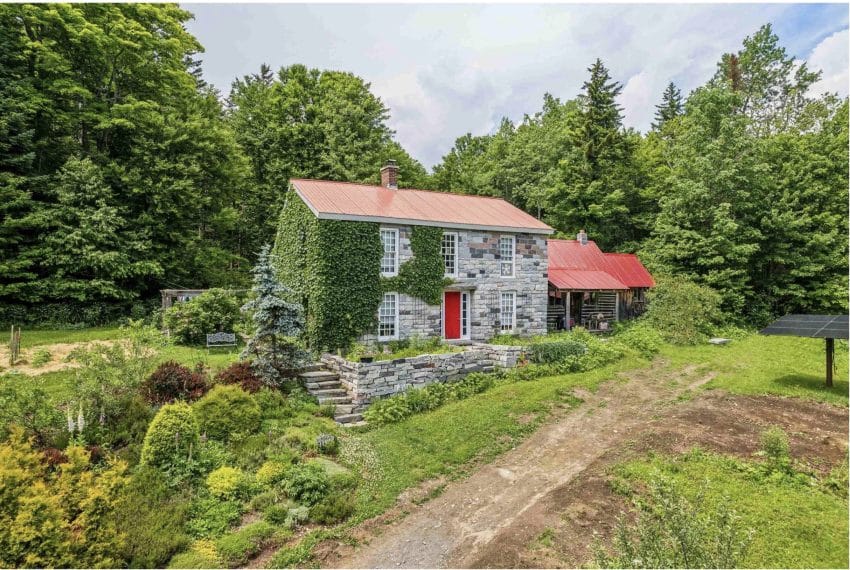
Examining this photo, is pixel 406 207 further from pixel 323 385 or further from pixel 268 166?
pixel 268 166

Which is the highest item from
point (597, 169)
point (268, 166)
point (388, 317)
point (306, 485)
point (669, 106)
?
point (669, 106)

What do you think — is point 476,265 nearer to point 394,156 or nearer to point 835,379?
point 835,379

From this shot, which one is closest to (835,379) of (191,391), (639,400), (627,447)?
(639,400)

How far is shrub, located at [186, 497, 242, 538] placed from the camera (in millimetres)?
6910

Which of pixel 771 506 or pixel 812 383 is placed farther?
pixel 812 383

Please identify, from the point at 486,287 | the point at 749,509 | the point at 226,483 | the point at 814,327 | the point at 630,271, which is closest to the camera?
the point at 749,509

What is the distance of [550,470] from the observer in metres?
8.98

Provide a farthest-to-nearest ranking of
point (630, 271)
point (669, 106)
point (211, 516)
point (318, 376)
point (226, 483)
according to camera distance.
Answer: point (669, 106)
point (630, 271)
point (318, 376)
point (226, 483)
point (211, 516)

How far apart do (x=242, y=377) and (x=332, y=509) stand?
5993 mm

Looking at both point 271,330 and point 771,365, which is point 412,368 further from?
point 771,365

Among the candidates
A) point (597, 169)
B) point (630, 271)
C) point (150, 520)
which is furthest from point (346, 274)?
point (597, 169)

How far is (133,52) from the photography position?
22391 mm

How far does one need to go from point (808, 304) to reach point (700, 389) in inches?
713

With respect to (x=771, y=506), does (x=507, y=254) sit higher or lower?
higher
